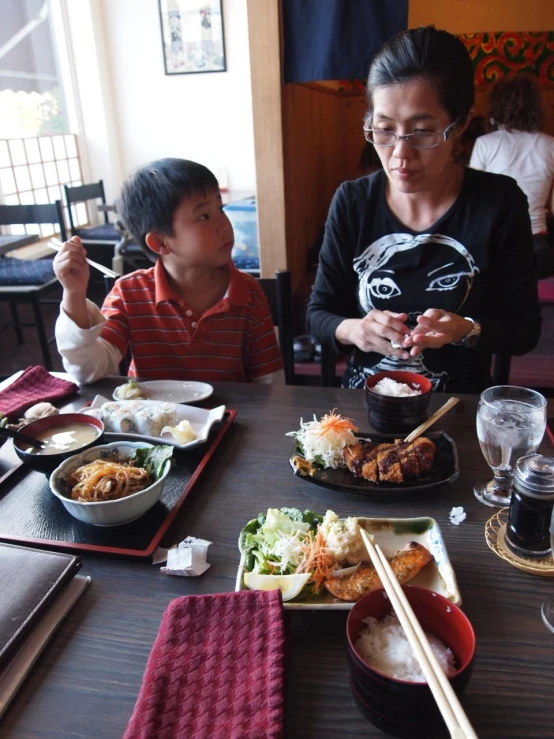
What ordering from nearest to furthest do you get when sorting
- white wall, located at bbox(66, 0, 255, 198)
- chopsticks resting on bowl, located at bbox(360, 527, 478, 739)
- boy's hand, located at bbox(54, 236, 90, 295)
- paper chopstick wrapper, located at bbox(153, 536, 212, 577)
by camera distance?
chopsticks resting on bowl, located at bbox(360, 527, 478, 739) < paper chopstick wrapper, located at bbox(153, 536, 212, 577) < boy's hand, located at bbox(54, 236, 90, 295) < white wall, located at bbox(66, 0, 255, 198)

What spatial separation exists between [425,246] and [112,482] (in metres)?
1.09

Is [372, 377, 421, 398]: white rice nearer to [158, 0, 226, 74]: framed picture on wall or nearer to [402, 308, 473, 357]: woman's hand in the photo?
[402, 308, 473, 357]: woman's hand

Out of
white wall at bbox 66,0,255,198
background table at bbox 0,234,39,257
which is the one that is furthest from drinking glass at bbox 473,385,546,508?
white wall at bbox 66,0,255,198

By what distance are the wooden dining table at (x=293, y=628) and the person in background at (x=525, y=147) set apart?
2953 mm

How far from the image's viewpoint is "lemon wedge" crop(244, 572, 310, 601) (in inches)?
29.9

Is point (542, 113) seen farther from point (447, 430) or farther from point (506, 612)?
point (506, 612)

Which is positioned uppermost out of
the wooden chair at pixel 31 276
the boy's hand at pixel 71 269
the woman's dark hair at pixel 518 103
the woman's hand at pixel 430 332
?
the woman's dark hair at pixel 518 103

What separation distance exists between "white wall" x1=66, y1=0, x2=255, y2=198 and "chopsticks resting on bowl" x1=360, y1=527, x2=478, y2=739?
17.1 feet

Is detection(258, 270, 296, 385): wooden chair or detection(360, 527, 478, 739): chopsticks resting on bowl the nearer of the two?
detection(360, 527, 478, 739): chopsticks resting on bowl

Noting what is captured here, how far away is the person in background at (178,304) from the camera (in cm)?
156

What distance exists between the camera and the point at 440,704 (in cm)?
53

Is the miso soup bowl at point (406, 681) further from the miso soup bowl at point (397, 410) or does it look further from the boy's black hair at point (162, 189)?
the boy's black hair at point (162, 189)

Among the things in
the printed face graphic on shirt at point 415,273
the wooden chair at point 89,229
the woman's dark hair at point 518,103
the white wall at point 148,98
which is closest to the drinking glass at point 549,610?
the printed face graphic on shirt at point 415,273

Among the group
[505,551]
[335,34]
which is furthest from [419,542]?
[335,34]
